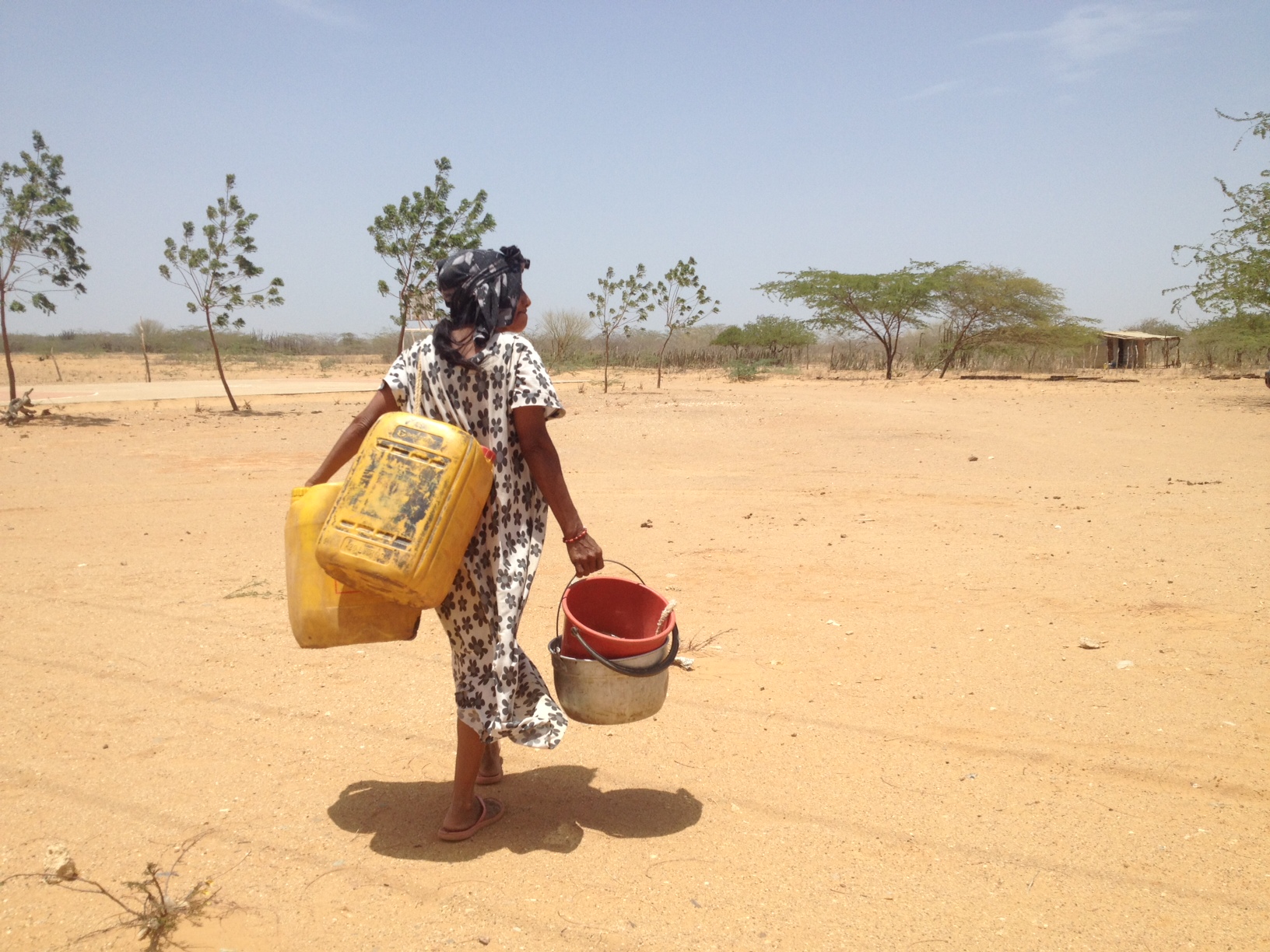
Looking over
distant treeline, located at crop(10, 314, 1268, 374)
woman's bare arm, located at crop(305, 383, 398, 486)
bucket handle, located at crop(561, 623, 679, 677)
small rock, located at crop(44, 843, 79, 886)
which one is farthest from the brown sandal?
distant treeline, located at crop(10, 314, 1268, 374)

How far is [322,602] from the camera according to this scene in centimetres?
255

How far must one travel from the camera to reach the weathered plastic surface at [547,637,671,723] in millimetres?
2652

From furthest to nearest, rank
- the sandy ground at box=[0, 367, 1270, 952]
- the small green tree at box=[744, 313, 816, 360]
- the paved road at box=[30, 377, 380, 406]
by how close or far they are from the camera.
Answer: the small green tree at box=[744, 313, 816, 360] → the paved road at box=[30, 377, 380, 406] → the sandy ground at box=[0, 367, 1270, 952]

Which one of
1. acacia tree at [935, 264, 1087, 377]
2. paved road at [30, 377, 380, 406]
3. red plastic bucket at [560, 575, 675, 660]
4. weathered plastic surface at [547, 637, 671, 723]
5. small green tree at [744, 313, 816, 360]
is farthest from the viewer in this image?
small green tree at [744, 313, 816, 360]

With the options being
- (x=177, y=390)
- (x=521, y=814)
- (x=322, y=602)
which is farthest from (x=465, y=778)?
(x=177, y=390)

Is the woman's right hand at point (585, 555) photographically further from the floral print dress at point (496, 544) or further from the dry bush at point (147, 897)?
the dry bush at point (147, 897)

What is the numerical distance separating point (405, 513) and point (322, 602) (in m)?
0.45

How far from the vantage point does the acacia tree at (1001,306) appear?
113ft

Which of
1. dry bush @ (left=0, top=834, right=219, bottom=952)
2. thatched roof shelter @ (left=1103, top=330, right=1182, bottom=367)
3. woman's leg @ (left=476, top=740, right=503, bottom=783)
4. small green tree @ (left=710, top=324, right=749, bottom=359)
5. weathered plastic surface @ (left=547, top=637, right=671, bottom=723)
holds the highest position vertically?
small green tree @ (left=710, top=324, right=749, bottom=359)

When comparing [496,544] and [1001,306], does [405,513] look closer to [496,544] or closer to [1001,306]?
[496,544]

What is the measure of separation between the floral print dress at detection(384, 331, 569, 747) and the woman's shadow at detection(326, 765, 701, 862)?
1.16 feet

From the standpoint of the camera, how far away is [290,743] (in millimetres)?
3385

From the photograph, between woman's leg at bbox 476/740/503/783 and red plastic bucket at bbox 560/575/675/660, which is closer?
red plastic bucket at bbox 560/575/675/660

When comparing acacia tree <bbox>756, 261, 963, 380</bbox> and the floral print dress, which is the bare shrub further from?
the floral print dress
